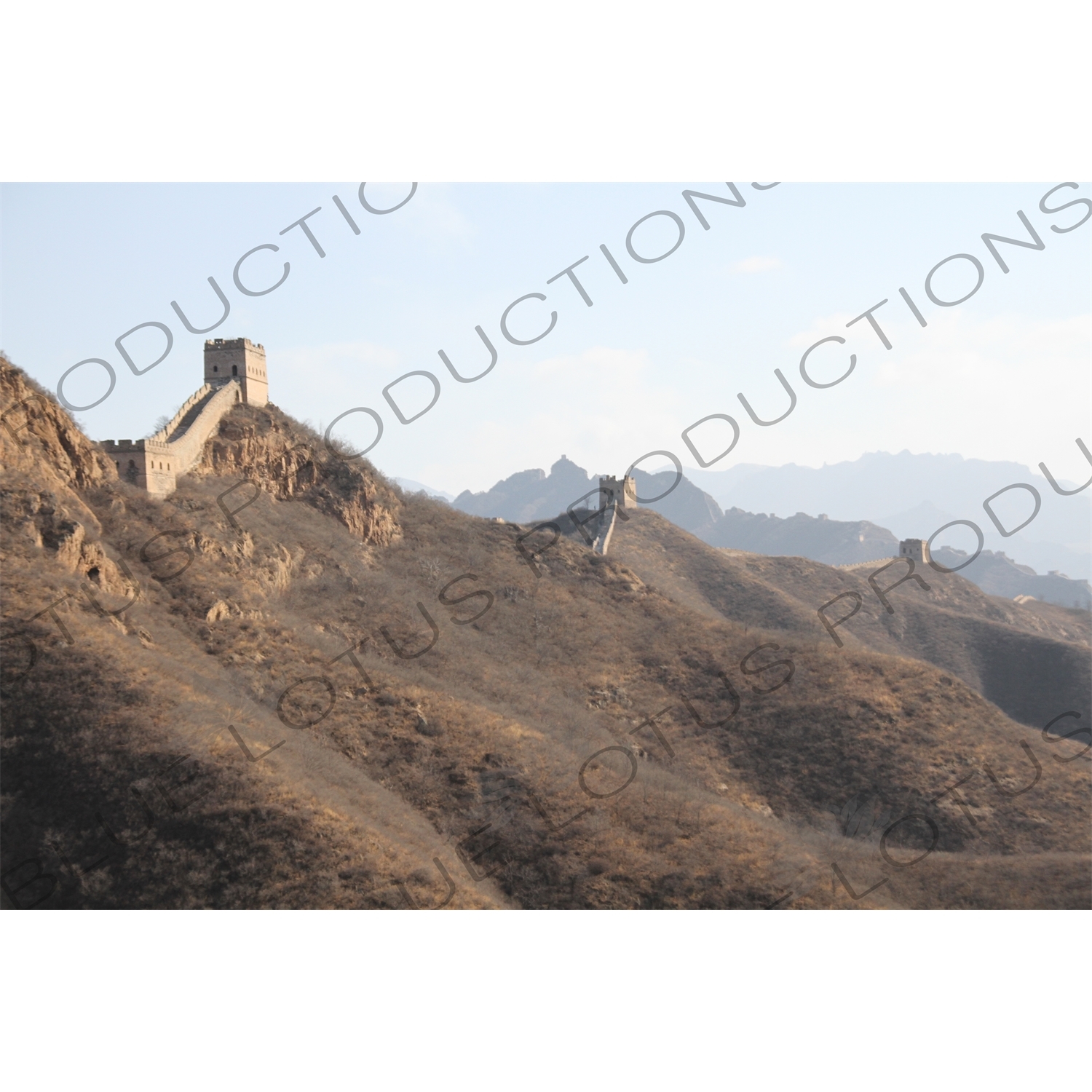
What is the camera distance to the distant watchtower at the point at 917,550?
262 feet

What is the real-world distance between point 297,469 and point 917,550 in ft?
196

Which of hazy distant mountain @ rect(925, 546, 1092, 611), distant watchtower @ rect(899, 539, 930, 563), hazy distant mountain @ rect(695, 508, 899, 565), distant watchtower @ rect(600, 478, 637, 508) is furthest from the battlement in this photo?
hazy distant mountain @ rect(695, 508, 899, 565)

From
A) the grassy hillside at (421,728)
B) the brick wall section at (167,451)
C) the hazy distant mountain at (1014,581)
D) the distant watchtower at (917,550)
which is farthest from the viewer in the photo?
the hazy distant mountain at (1014,581)

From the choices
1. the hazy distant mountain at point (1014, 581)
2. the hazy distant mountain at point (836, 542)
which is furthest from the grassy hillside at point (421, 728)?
the hazy distant mountain at point (836, 542)

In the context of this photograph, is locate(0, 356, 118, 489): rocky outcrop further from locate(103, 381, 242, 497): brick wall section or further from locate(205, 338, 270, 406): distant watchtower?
locate(205, 338, 270, 406): distant watchtower

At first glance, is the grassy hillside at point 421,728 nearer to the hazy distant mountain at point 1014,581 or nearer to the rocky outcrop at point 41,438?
the rocky outcrop at point 41,438

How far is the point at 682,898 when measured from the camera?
21484mm

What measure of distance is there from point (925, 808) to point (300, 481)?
28517 mm

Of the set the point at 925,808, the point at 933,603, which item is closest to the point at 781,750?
the point at 925,808

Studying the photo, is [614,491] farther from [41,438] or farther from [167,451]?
[41,438]

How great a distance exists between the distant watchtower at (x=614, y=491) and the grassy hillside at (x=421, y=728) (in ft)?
50.3

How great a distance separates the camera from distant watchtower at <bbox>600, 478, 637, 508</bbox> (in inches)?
2505

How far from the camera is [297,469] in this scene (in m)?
40.2

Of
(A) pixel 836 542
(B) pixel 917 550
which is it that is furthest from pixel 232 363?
(A) pixel 836 542
